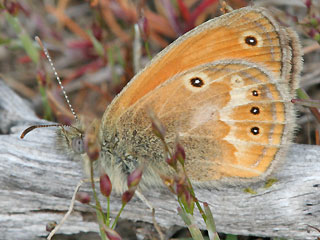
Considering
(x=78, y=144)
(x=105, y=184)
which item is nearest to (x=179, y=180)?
(x=105, y=184)

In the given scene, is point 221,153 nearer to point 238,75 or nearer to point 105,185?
point 238,75

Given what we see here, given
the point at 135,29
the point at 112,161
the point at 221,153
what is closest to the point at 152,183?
the point at 112,161

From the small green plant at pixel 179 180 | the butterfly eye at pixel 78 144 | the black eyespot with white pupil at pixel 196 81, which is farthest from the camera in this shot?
the black eyespot with white pupil at pixel 196 81

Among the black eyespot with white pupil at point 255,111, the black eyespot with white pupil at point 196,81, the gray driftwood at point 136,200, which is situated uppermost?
the black eyespot with white pupil at point 196,81

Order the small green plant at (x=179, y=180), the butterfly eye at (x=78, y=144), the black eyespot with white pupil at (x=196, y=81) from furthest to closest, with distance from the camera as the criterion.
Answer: the black eyespot with white pupil at (x=196, y=81) < the butterfly eye at (x=78, y=144) < the small green plant at (x=179, y=180)

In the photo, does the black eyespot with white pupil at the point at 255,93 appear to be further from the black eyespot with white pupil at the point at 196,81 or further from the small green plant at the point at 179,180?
the small green plant at the point at 179,180

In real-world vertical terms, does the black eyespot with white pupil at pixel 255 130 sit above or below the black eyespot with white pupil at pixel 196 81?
below

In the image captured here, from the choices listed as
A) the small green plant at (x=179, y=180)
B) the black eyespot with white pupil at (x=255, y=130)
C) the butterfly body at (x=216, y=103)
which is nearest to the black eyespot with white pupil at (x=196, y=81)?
the butterfly body at (x=216, y=103)
